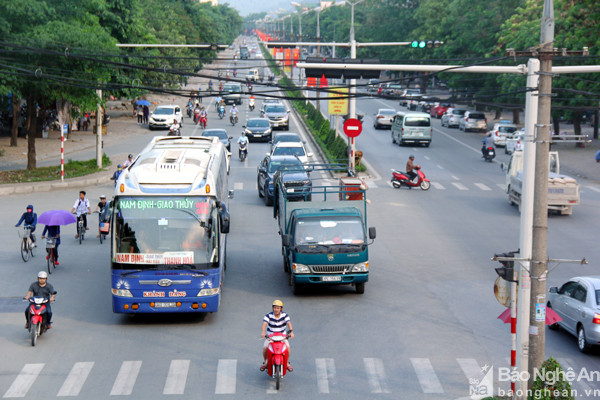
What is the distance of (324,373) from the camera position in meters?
15.3

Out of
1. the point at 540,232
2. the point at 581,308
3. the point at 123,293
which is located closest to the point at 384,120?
the point at 123,293

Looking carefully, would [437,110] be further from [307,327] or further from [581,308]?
[581,308]

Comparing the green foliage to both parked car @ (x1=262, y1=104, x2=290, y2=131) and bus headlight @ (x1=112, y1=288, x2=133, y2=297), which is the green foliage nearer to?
bus headlight @ (x1=112, y1=288, x2=133, y2=297)

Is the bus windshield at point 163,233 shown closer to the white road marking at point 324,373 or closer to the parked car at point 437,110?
the white road marking at point 324,373

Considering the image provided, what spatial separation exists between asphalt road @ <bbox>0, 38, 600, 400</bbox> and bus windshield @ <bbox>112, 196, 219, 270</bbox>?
1.52m

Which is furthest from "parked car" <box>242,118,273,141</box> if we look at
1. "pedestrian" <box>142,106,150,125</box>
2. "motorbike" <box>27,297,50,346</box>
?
"motorbike" <box>27,297,50,346</box>

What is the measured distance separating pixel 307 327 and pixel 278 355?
381 centimetres

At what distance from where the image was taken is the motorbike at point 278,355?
14.5m

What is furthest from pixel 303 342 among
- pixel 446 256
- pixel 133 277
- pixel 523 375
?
pixel 446 256

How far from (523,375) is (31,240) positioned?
613 inches

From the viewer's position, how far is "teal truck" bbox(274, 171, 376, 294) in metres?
20.3

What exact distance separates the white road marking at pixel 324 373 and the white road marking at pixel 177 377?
2.33 meters

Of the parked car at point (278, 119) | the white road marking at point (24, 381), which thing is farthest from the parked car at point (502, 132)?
the white road marking at point (24, 381)

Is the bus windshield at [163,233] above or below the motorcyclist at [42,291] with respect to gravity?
above
